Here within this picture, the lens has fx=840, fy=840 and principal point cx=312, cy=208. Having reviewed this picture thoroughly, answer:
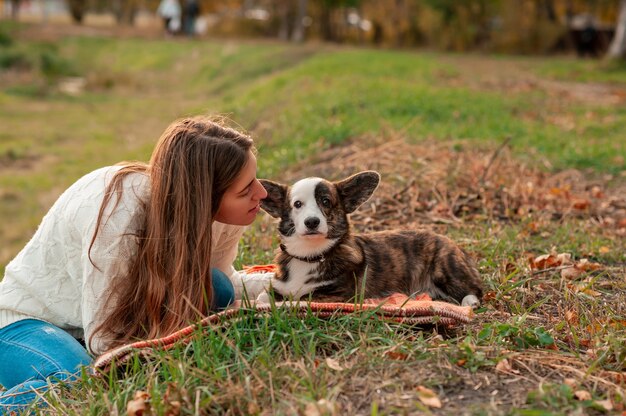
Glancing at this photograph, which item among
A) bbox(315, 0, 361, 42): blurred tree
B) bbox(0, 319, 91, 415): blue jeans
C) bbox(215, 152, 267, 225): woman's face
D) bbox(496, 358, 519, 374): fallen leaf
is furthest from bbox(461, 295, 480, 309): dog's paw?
bbox(315, 0, 361, 42): blurred tree

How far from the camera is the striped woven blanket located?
13.5ft

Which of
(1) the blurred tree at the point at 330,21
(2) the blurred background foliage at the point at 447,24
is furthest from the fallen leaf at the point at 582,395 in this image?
(1) the blurred tree at the point at 330,21

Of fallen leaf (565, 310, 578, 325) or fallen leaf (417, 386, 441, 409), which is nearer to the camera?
fallen leaf (417, 386, 441, 409)

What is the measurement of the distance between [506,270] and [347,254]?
1361mm

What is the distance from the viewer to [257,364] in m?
3.88

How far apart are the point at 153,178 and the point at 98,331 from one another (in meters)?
0.85

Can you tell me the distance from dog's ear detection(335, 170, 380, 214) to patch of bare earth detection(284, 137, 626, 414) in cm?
95

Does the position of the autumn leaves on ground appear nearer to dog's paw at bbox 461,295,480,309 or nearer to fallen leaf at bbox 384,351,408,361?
fallen leaf at bbox 384,351,408,361

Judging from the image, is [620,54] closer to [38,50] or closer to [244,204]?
[38,50]

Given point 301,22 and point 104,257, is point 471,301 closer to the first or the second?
point 104,257

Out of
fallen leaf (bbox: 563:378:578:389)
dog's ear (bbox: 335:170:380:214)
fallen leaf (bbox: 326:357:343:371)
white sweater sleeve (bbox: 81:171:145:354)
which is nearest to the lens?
fallen leaf (bbox: 563:378:578:389)

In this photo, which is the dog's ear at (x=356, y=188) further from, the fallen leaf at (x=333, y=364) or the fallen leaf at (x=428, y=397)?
the fallen leaf at (x=428, y=397)

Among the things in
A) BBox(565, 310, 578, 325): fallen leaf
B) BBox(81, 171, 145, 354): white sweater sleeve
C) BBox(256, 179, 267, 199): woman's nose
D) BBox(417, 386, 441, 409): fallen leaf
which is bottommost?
BBox(565, 310, 578, 325): fallen leaf

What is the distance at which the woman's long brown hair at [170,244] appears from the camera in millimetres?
4359
